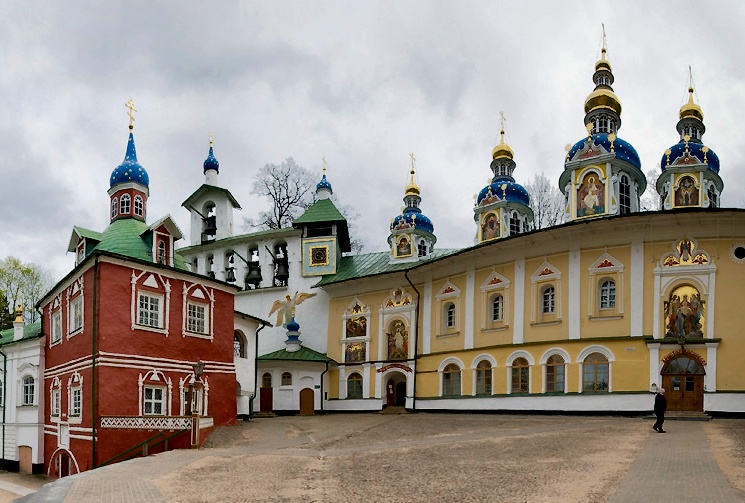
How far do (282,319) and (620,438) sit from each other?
977 inches

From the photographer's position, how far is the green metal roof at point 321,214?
3914 cm

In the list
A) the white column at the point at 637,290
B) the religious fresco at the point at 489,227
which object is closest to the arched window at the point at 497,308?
the religious fresco at the point at 489,227

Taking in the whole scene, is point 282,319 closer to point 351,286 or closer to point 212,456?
point 351,286

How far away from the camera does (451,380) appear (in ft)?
103

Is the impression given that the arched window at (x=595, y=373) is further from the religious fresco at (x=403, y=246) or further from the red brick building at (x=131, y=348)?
the religious fresco at (x=403, y=246)

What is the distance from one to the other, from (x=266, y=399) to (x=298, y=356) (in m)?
2.74

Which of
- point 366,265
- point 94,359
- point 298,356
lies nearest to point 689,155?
point 366,265

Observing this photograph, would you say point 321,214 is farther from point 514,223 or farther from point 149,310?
point 149,310

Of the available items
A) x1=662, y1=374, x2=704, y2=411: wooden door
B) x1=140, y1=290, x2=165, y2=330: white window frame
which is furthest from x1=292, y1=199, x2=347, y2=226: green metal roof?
x1=662, y1=374, x2=704, y2=411: wooden door

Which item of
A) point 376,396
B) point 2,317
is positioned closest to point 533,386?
point 376,396

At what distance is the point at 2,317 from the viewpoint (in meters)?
46.2

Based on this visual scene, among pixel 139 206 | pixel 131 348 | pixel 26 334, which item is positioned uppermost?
pixel 139 206

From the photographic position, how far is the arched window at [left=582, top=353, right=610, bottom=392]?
2568 cm

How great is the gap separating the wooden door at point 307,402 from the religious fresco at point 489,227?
11886 mm
